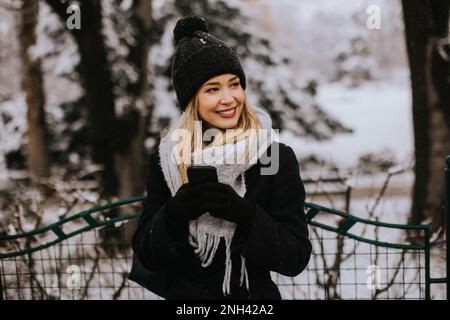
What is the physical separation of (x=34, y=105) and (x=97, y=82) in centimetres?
459

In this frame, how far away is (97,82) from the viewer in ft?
24.7

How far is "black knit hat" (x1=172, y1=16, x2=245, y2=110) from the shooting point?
2.38 meters

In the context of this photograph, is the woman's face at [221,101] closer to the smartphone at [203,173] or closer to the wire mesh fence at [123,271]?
the smartphone at [203,173]

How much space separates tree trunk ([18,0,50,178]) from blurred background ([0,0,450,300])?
2 centimetres

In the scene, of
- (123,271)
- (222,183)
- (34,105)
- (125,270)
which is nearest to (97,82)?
(125,270)

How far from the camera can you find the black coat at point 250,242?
2.24 m

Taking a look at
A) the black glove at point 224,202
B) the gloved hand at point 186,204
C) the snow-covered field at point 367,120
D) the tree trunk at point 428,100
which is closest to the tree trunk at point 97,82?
the tree trunk at point 428,100

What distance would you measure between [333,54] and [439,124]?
17516mm

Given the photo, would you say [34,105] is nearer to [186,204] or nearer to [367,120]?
[186,204]

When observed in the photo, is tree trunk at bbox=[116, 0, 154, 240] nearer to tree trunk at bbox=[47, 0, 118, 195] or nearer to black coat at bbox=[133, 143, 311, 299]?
tree trunk at bbox=[47, 0, 118, 195]

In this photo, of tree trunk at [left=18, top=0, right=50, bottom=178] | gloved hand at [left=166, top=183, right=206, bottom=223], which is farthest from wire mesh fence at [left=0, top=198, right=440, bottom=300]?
tree trunk at [left=18, top=0, right=50, bottom=178]
